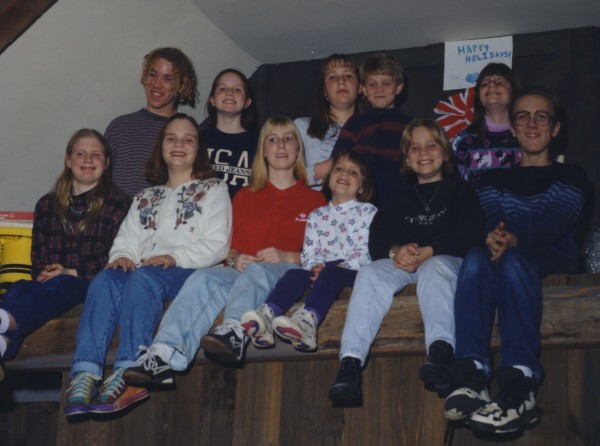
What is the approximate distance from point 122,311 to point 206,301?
36cm

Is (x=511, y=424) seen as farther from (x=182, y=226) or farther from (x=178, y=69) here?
(x=178, y=69)

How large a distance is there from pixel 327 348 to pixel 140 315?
769mm

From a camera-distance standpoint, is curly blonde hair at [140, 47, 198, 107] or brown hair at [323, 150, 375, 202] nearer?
brown hair at [323, 150, 375, 202]

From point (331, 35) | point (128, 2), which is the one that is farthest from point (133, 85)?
point (331, 35)

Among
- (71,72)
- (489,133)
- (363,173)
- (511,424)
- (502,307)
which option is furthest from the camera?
(71,72)

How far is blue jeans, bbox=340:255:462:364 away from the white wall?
2096 mm

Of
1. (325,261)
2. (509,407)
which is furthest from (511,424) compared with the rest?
(325,261)

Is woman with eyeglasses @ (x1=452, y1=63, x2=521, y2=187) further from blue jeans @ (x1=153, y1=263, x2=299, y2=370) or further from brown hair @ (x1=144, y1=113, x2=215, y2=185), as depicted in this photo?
brown hair @ (x1=144, y1=113, x2=215, y2=185)

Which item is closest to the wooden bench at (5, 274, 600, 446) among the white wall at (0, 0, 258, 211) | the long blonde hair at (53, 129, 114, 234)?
the long blonde hair at (53, 129, 114, 234)

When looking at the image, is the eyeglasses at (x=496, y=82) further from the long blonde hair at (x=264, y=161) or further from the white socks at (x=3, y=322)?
the white socks at (x=3, y=322)

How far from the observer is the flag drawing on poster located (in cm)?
537

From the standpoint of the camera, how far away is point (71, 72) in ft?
16.9

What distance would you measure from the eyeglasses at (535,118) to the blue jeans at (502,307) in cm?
81

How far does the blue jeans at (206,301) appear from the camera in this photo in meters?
3.90
